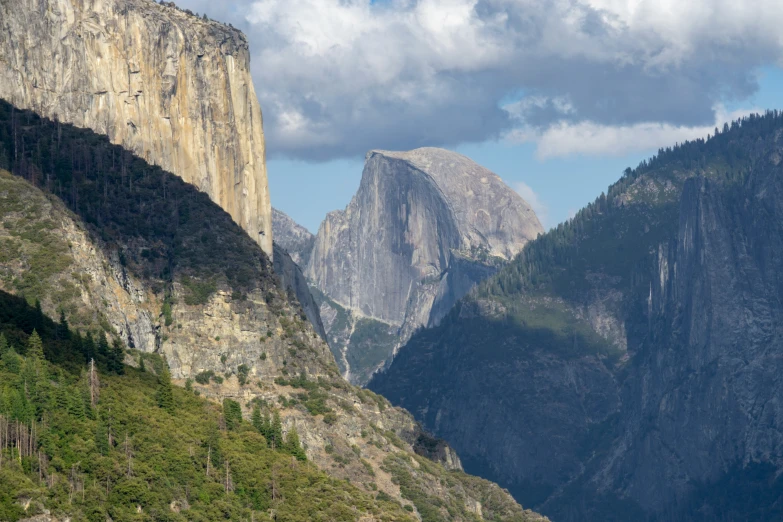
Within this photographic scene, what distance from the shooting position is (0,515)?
171m

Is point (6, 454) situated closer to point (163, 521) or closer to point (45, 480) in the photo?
point (45, 480)

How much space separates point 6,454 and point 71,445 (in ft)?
41.2

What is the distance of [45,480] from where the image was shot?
185750 millimetres

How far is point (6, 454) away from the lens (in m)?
185

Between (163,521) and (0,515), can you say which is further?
(163,521)

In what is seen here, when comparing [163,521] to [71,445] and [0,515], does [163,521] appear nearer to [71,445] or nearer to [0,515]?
[71,445]

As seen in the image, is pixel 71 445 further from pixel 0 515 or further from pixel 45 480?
pixel 0 515

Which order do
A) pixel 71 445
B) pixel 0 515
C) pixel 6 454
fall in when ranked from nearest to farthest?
pixel 0 515, pixel 6 454, pixel 71 445

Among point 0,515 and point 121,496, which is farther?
point 121,496

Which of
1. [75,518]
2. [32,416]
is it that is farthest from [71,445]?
[75,518]

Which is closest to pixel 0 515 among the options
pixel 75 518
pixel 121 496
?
pixel 75 518

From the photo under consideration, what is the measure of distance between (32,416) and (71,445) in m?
5.38

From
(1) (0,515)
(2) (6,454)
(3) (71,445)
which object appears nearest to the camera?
(1) (0,515)

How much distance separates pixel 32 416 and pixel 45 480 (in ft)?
47.7
